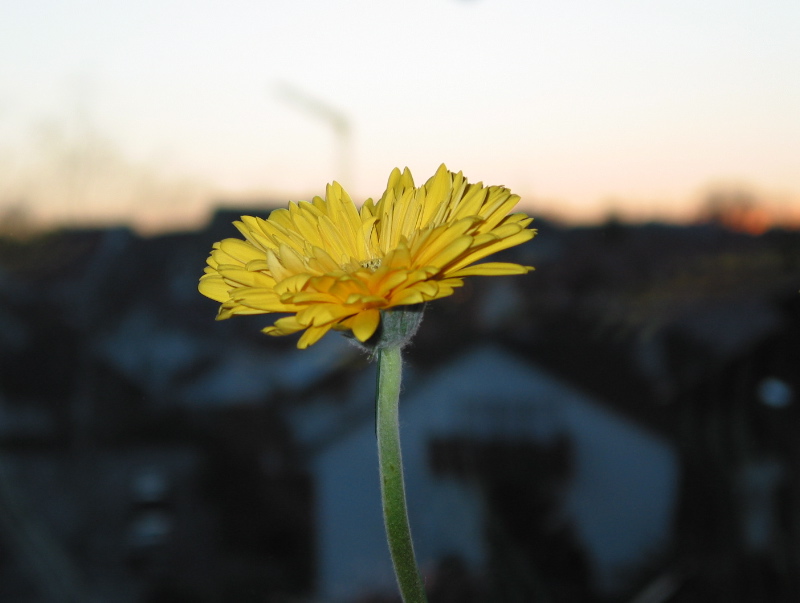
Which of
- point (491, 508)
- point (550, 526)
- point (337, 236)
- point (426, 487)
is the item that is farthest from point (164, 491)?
point (337, 236)

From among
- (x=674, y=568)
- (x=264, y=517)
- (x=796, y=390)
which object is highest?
(x=796, y=390)

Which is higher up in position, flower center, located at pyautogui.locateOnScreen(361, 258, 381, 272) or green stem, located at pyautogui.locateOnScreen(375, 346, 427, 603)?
flower center, located at pyautogui.locateOnScreen(361, 258, 381, 272)

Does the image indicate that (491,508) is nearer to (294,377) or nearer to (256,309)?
(294,377)

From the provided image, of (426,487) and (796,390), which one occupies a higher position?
(796,390)

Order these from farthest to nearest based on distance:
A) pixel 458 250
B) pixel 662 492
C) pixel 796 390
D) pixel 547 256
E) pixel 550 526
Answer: pixel 662 492, pixel 550 526, pixel 547 256, pixel 796 390, pixel 458 250

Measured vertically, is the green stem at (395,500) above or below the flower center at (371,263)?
below
